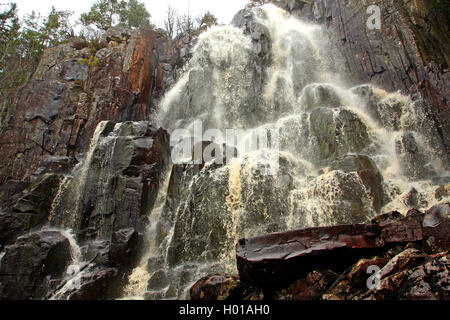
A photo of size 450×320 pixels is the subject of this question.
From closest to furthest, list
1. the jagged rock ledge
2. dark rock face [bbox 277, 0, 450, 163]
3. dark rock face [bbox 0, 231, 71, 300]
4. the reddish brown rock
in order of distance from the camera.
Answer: the jagged rock ledge, the reddish brown rock, dark rock face [bbox 0, 231, 71, 300], dark rock face [bbox 277, 0, 450, 163]

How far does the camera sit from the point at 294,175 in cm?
995

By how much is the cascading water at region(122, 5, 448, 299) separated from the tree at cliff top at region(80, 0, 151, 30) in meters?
18.5

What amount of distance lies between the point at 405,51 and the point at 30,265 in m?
16.3

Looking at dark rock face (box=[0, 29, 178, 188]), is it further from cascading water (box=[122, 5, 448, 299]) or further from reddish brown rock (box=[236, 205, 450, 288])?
reddish brown rock (box=[236, 205, 450, 288])

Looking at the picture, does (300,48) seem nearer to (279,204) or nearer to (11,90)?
(279,204)

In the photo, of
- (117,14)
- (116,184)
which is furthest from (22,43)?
(116,184)

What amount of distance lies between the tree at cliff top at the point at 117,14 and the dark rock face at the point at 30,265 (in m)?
24.4

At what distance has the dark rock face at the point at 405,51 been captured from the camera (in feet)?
36.1

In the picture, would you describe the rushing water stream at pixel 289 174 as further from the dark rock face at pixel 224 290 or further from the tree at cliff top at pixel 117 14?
the tree at cliff top at pixel 117 14

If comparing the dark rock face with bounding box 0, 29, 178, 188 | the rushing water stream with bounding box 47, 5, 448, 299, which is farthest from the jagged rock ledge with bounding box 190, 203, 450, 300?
the dark rock face with bounding box 0, 29, 178, 188

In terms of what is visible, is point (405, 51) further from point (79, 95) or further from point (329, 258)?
point (79, 95)

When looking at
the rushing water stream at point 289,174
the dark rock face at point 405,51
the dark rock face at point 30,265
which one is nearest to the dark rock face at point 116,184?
the rushing water stream at point 289,174

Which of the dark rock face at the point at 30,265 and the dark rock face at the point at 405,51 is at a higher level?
the dark rock face at the point at 405,51

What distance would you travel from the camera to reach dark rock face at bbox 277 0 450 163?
11.0 m
